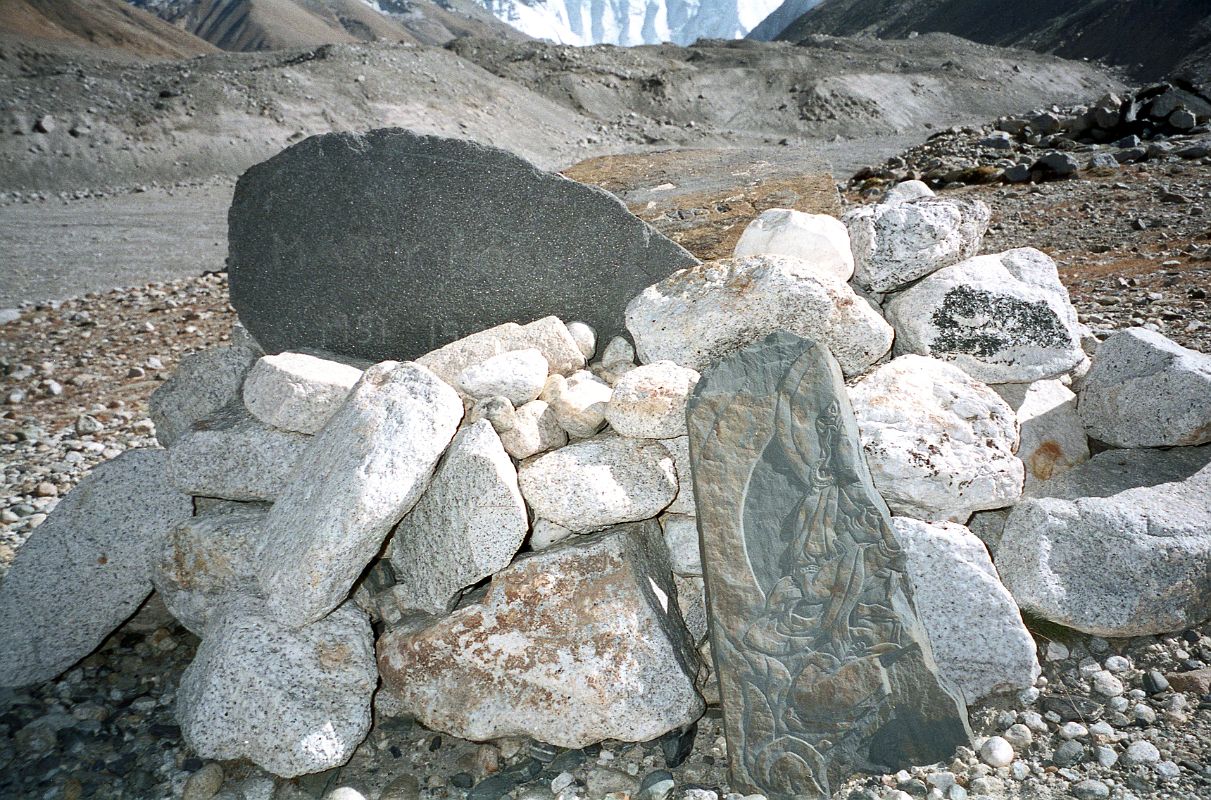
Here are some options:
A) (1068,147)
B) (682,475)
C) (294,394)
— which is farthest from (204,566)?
(1068,147)

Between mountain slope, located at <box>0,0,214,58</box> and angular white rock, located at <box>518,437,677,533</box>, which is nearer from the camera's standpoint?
angular white rock, located at <box>518,437,677,533</box>

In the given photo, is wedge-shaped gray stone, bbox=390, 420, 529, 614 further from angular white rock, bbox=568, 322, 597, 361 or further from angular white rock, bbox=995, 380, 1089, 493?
angular white rock, bbox=995, 380, 1089, 493

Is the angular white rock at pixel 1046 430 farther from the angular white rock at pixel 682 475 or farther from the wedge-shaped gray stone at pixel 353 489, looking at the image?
the wedge-shaped gray stone at pixel 353 489

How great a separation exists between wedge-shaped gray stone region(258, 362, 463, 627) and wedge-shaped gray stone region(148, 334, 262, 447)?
98cm

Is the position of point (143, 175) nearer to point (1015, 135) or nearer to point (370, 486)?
point (370, 486)

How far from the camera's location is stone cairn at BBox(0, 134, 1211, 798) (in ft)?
7.99

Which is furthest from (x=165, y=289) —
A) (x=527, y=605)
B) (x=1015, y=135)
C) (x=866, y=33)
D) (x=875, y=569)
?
(x=866, y=33)

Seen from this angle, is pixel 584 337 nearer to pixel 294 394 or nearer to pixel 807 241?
pixel 807 241

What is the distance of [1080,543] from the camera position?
8.82 ft

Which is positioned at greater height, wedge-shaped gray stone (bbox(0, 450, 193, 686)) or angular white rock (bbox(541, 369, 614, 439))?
angular white rock (bbox(541, 369, 614, 439))

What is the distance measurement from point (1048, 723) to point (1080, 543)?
628mm

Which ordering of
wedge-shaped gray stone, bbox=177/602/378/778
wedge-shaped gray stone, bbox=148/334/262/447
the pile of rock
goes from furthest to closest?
the pile of rock, wedge-shaped gray stone, bbox=148/334/262/447, wedge-shaped gray stone, bbox=177/602/378/778

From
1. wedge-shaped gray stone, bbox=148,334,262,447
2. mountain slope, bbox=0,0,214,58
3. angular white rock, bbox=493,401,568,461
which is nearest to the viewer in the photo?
angular white rock, bbox=493,401,568,461

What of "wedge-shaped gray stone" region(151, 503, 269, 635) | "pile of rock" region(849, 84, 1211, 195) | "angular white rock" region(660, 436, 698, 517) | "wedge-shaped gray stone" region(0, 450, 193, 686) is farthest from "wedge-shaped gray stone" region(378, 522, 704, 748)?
"pile of rock" region(849, 84, 1211, 195)
